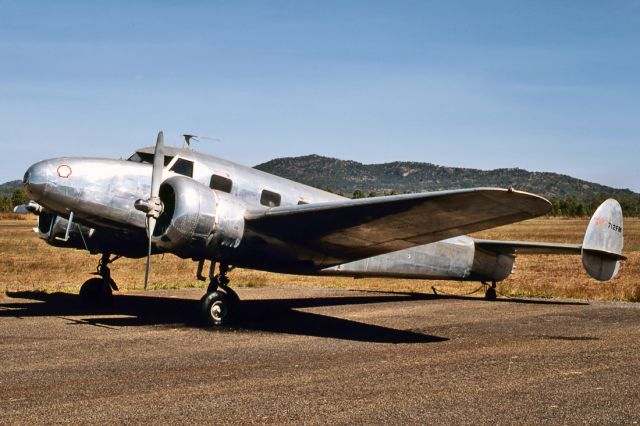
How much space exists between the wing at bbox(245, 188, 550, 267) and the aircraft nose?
342cm

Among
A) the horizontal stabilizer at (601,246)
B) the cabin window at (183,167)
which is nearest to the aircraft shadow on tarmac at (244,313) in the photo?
the horizontal stabilizer at (601,246)

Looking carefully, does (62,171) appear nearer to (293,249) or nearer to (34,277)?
(293,249)

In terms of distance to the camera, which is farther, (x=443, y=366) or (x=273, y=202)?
(x=273, y=202)

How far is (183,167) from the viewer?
42.8ft

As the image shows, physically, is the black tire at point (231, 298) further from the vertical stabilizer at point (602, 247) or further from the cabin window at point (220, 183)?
the vertical stabilizer at point (602, 247)

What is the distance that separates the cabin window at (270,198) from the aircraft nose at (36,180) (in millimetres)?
3781

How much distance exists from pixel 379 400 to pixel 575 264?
93.6ft

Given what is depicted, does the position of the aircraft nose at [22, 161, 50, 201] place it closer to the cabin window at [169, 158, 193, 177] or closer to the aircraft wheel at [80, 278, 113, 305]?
the cabin window at [169, 158, 193, 177]

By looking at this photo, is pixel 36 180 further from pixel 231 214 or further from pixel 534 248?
pixel 534 248

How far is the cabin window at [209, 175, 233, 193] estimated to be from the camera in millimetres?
13081

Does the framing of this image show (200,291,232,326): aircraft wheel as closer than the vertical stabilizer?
Yes

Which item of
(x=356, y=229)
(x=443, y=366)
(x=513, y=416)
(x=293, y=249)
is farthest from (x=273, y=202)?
(x=513, y=416)

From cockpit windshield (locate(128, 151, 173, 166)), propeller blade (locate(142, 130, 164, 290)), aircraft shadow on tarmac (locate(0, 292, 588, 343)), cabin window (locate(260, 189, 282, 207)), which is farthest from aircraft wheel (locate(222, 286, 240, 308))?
cockpit windshield (locate(128, 151, 173, 166))

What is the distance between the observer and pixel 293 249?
12781 millimetres
